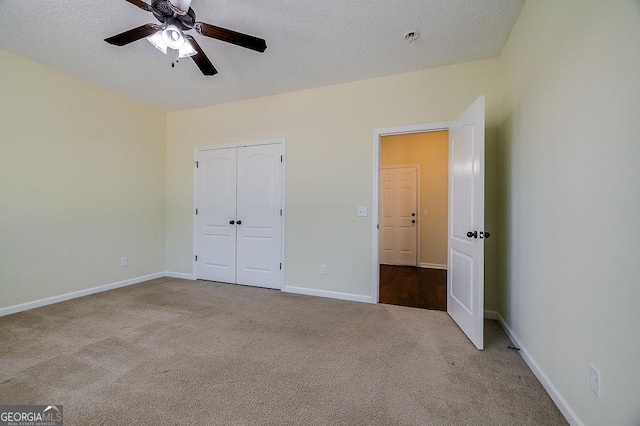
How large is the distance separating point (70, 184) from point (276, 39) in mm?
3066

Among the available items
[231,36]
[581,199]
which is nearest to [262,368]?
[581,199]

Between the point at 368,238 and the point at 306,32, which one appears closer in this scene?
Result: the point at 306,32

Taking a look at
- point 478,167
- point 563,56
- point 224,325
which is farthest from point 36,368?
point 563,56

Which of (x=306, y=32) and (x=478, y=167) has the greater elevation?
(x=306, y=32)

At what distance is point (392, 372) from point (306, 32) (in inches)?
113

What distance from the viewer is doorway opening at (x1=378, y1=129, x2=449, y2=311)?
517cm

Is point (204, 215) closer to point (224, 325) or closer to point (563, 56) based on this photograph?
point (224, 325)

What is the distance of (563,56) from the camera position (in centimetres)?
147

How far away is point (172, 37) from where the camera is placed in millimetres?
1908

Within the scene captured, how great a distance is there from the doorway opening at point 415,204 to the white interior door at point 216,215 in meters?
2.70

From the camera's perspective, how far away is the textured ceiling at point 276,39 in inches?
80.7

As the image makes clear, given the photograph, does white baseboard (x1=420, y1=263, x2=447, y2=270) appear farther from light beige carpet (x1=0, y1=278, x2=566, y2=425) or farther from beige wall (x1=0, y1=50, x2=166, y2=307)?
beige wall (x1=0, y1=50, x2=166, y2=307)

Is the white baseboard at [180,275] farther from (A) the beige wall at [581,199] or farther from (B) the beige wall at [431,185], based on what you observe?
(B) the beige wall at [431,185]

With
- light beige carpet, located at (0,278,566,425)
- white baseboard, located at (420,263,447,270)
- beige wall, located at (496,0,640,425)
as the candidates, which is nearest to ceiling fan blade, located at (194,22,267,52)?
beige wall, located at (496,0,640,425)
